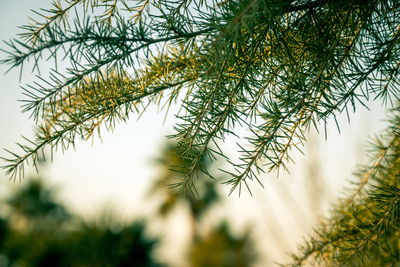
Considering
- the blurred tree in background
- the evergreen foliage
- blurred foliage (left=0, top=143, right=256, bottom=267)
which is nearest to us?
the evergreen foliage

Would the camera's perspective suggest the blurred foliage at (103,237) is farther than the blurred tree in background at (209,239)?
No

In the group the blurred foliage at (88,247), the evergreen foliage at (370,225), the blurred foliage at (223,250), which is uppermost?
the blurred foliage at (223,250)

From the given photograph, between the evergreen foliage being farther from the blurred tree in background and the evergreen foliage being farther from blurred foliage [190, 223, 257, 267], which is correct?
blurred foliage [190, 223, 257, 267]

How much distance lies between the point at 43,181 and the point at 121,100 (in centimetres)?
1235

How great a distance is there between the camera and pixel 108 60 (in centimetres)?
58

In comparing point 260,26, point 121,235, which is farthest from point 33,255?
point 260,26

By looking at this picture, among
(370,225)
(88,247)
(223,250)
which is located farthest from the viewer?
(223,250)

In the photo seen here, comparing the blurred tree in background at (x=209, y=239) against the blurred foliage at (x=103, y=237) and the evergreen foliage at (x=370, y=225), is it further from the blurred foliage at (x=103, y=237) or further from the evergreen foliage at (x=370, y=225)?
the evergreen foliage at (x=370, y=225)

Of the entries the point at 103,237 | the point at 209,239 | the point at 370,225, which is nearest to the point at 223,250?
the point at 209,239

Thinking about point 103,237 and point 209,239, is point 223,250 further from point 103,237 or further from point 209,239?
point 103,237

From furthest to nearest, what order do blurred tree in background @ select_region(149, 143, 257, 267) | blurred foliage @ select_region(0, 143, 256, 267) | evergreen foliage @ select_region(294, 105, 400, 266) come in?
blurred tree in background @ select_region(149, 143, 257, 267) < blurred foliage @ select_region(0, 143, 256, 267) < evergreen foliage @ select_region(294, 105, 400, 266)

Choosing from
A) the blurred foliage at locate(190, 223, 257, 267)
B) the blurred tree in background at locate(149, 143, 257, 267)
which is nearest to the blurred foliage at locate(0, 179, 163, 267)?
the blurred tree in background at locate(149, 143, 257, 267)

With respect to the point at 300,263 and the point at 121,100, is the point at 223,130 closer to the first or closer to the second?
the point at 121,100

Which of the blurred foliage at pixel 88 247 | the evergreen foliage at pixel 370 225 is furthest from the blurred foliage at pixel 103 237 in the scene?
the evergreen foliage at pixel 370 225
